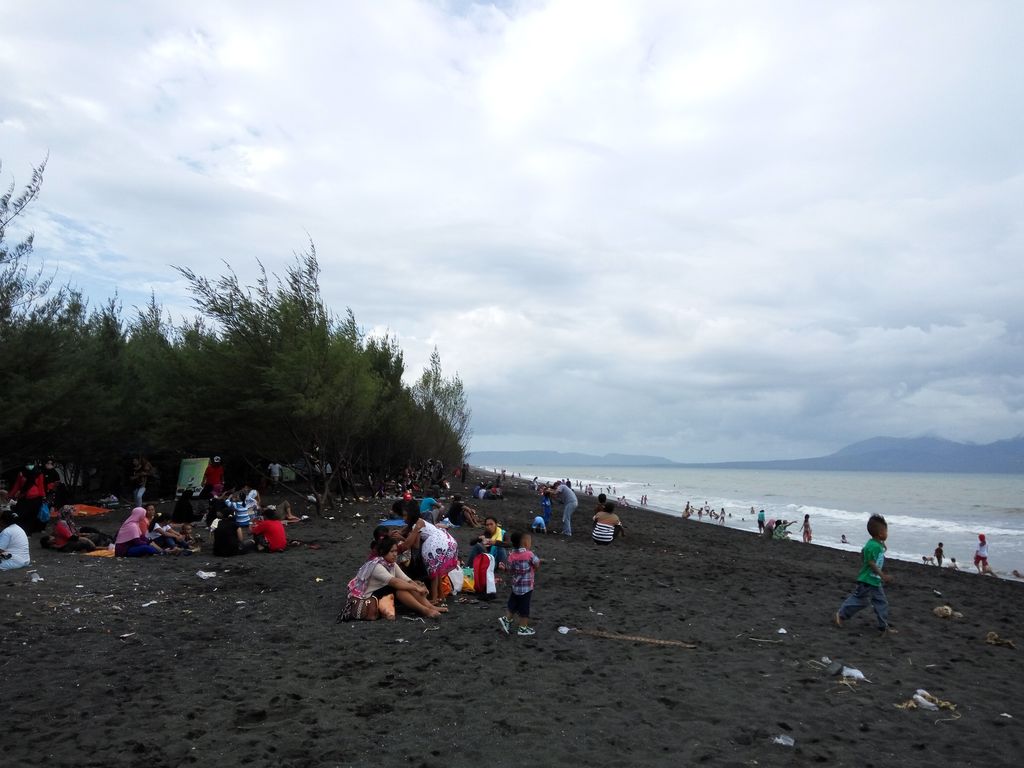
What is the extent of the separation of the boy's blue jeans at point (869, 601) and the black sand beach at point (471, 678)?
285mm

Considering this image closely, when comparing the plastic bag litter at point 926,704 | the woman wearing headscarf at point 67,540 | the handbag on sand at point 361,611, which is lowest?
the woman wearing headscarf at point 67,540

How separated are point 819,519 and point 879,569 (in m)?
46.6

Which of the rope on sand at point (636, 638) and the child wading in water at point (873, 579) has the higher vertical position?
the child wading in water at point (873, 579)

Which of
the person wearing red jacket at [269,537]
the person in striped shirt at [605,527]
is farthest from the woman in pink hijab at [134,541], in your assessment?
the person in striped shirt at [605,527]

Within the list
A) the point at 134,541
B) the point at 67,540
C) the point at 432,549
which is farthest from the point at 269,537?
the point at 432,549

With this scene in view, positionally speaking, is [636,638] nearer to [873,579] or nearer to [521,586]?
[521,586]

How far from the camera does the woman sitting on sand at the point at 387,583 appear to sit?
8961 mm

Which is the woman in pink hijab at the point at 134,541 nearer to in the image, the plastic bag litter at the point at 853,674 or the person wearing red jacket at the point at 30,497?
the person wearing red jacket at the point at 30,497

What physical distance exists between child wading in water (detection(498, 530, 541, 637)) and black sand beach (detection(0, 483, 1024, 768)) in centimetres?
37

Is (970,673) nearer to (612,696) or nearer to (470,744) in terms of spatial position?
(612,696)

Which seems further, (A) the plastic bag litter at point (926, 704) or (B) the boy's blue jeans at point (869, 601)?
(B) the boy's blue jeans at point (869, 601)

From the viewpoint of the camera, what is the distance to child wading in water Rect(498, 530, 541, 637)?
845cm

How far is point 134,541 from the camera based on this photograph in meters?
13.1

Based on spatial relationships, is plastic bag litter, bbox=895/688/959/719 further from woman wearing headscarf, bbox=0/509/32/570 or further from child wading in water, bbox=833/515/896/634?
woman wearing headscarf, bbox=0/509/32/570
